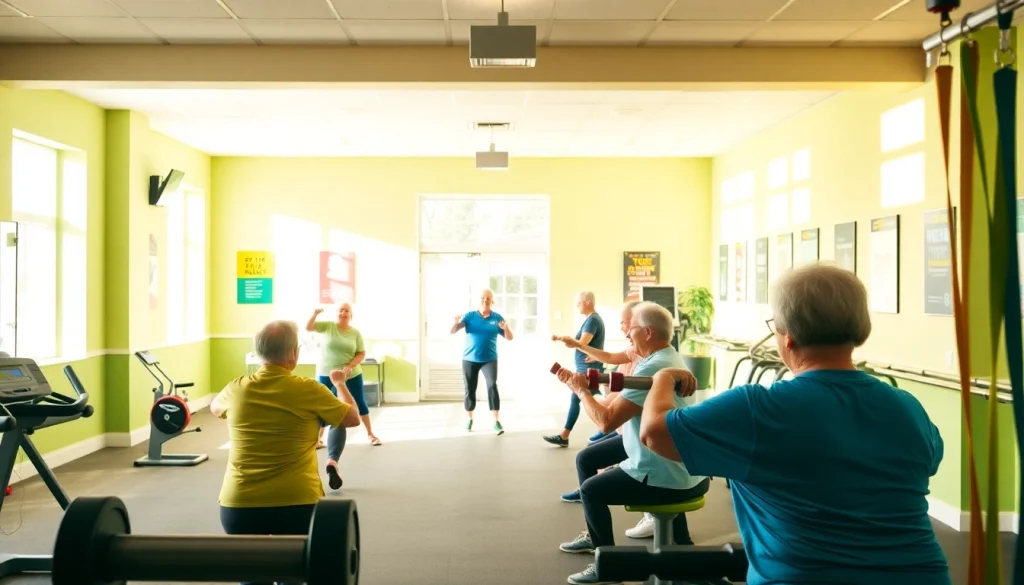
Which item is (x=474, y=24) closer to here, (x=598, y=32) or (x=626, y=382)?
(x=598, y=32)

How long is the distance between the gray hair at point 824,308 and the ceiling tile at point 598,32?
3587mm

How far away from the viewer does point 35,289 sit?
21.7 feet

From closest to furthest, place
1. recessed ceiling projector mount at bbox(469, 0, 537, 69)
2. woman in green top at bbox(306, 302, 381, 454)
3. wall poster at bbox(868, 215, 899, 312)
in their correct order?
recessed ceiling projector mount at bbox(469, 0, 537, 69) → wall poster at bbox(868, 215, 899, 312) → woman in green top at bbox(306, 302, 381, 454)

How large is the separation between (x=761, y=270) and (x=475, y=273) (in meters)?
3.72

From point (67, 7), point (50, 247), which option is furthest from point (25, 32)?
point (50, 247)

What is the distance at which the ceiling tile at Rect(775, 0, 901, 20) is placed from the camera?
14.7ft

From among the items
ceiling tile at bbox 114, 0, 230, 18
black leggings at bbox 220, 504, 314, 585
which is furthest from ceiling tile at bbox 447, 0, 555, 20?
black leggings at bbox 220, 504, 314, 585

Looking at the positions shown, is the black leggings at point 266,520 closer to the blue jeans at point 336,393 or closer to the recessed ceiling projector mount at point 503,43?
the recessed ceiling projector mount at point 503,43

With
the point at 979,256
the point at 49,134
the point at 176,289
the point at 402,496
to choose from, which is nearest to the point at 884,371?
the point at 979,256

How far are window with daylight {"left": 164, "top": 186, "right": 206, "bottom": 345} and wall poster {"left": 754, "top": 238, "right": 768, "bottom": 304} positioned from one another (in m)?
6.45

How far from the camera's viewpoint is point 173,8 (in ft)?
14.9

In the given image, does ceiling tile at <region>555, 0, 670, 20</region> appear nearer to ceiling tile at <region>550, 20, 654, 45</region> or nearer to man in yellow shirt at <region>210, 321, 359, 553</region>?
ceiling tile at <region>550, 20, 654, 45</region>

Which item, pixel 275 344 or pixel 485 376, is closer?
pixel 275 344

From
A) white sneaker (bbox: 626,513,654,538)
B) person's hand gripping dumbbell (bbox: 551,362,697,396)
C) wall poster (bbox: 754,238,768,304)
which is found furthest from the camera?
wall poster (bbox: 754,238,768,304)
